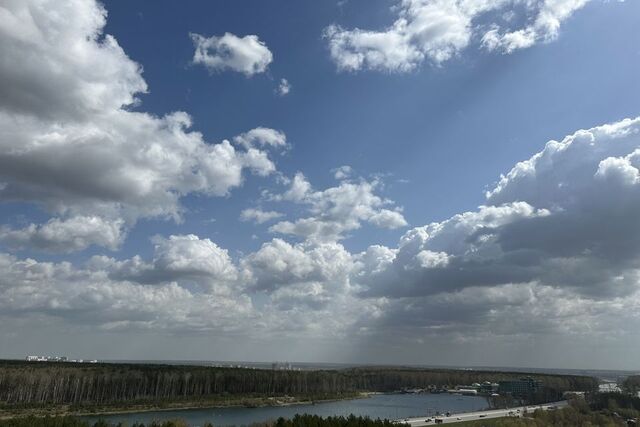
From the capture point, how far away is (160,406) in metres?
153

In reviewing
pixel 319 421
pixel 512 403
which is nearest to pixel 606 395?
pixel 512 403

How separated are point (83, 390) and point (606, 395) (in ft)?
547

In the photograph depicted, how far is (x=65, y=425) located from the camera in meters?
59.4

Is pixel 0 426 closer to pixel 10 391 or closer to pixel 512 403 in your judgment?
pixel 10 391

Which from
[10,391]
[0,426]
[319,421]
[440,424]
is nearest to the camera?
[0,426]

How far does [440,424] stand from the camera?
11169 centimetres

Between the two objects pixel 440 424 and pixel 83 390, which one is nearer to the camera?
pixel 440 424

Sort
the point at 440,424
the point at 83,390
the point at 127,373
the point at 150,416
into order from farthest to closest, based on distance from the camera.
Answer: the point at 127,373, the point at 83,390, the point at 150,416, the point at 440,424

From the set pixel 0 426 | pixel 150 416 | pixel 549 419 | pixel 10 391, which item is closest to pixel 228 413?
pixel 150 416

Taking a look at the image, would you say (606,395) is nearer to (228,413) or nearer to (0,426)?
(228,413)

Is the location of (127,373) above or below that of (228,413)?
above

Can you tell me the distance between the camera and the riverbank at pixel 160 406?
12556 cm

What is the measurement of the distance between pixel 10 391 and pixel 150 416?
4537 cm

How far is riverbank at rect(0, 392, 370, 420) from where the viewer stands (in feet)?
412
